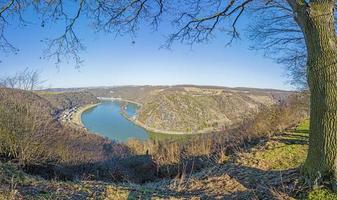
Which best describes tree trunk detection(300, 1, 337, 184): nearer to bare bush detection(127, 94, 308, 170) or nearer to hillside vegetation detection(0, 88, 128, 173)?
bare bush detection(127, 94, 308, 170)

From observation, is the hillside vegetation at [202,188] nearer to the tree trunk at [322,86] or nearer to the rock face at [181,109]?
the tree trunk at [322,86]

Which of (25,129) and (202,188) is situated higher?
(202,188)

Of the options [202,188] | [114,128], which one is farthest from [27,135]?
[114,128]

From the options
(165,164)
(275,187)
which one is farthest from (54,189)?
(165,164)

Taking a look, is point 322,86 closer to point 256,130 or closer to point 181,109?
point 256,130

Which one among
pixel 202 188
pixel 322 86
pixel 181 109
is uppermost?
pixel 322 86

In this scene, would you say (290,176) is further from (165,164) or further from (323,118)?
(165,164)

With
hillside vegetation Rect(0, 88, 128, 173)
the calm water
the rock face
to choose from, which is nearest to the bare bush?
hillside vegetation Rect(0, 88, 128, 173)

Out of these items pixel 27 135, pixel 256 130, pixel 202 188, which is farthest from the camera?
pixel 256 130
